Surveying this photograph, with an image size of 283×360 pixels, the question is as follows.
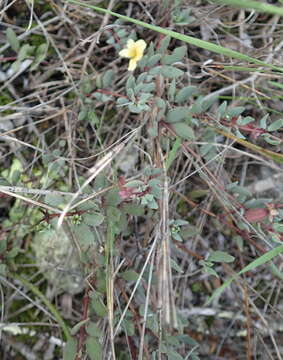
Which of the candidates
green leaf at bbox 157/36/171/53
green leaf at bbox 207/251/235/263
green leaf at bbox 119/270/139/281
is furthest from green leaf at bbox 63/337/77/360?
green leaf at bbox 157/36/171/53

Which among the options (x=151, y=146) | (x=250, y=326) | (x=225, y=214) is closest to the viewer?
(x=151, y=146)

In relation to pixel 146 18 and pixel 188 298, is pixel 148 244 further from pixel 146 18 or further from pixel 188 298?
pixel 146 18

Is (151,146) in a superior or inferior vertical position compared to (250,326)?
superior

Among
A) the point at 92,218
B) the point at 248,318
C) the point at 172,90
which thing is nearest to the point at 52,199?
the point at 92,218

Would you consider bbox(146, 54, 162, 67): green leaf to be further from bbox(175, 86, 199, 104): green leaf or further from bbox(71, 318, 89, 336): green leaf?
bbox(71, 318, 89, 336): green leaf

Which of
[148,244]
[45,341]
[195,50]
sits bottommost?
[45,341]

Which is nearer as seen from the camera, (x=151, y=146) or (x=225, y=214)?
(x=151, y=146)

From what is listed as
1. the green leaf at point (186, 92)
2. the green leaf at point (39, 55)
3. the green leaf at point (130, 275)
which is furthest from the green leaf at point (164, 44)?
the green leaf at point (130, 275)

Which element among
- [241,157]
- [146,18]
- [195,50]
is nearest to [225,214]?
[241,157]
